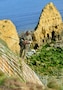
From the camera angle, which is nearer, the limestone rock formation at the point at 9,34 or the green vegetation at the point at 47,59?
the limestone rock formation at the point at 9,34

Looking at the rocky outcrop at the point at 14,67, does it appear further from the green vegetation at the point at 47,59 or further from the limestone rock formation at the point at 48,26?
the limestone rock formation at the point at 48,26

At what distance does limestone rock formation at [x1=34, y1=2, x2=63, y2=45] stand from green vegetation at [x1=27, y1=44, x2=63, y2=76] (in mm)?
1619

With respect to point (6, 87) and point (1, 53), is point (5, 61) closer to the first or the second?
point (1, 53)

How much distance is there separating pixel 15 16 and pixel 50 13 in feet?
55.3

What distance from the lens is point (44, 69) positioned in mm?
20172

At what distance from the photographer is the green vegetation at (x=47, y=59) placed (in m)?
20.7

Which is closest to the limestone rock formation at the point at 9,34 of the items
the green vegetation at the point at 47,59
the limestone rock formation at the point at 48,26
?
the green vegetation at the point at 47,59

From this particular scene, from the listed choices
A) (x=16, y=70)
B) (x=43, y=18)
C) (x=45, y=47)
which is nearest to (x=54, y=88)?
(x=16, y=70)

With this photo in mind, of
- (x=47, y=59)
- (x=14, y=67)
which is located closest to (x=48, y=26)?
(x=47, y=59)

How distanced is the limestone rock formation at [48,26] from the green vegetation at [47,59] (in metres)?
1.62

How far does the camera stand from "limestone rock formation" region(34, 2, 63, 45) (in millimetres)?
27797

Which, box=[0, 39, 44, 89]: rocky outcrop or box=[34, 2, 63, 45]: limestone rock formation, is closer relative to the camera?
box=[0, 39, 44, 89]: rocky outcrop

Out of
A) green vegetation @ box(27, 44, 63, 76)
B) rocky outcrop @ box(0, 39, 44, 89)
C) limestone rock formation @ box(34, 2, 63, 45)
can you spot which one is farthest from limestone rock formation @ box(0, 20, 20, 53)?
rocky outcrop @ box(0, 39, 44, 89)

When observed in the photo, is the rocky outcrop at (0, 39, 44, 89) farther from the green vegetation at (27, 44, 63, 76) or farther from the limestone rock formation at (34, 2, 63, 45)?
the limestone rock formation at (34, 2, 63, 45)
